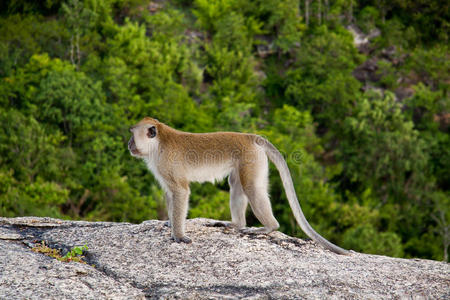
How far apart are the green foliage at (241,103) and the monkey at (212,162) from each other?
115ft

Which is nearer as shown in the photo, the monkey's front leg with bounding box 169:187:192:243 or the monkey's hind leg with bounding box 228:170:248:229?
the monkey's front leg with bounding box 169:187:192:243

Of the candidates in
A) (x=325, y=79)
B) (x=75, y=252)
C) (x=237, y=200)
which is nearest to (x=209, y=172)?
(x=237, y=200)

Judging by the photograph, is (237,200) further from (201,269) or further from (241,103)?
(241,103)

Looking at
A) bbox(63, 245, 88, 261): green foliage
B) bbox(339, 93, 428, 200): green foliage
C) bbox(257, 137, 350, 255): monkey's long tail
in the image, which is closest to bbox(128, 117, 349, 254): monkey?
bbox(257, 137, 350, 255): monkey's long tail

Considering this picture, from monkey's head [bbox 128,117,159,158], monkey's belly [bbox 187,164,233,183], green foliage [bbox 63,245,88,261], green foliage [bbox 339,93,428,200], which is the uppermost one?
monkey's head [bbox 128,117,159,158]

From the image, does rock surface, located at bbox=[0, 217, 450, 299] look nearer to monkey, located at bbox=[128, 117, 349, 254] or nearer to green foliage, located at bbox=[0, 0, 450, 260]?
monkey, located at bbox=[128, 117, 349, 254]

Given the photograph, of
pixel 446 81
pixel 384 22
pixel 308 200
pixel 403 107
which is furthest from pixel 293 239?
pixel 384 22

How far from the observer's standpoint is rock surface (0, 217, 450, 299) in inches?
299

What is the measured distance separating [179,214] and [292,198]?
1.75m

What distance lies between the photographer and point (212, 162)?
9.63 metres

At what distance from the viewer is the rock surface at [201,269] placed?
25.0 ft

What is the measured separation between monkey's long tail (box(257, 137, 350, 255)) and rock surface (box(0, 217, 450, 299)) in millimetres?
203

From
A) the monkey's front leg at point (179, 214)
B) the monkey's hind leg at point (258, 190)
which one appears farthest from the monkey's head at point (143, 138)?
the monkey's hind leg at point (258, 190)

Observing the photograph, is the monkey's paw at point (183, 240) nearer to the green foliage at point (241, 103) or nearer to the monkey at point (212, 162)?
the monkey at point (212, 162)
